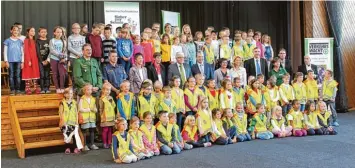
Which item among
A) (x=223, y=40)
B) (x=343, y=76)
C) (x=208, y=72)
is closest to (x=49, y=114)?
(x=208, y=72)

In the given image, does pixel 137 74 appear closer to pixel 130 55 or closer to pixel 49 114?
pixel 130 55

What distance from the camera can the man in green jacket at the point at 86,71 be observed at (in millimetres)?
5066

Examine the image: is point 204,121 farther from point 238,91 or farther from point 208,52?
point 208,52

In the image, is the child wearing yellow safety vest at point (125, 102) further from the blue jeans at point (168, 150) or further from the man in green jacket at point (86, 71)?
the blue jeans at point (168, 150)

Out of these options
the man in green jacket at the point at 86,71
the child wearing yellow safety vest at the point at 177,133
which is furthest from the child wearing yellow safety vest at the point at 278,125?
the man in green jacket at the point at 86,71

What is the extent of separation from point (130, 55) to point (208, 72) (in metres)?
A: 1.25

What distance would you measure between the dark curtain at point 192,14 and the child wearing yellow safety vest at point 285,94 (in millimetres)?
4173

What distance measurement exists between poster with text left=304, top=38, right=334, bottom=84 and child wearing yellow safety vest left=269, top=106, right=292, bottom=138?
2.76 metres

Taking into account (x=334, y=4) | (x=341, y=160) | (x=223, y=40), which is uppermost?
(x=334, y=4)

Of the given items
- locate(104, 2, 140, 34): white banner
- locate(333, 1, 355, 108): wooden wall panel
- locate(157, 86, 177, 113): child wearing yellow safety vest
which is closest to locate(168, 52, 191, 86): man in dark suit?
locate(157, 86, 177, 113): child wearing yellow safety vest

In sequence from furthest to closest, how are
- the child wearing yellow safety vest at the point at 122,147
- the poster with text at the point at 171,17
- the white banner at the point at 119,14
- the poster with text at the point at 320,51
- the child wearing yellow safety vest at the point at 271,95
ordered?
the poster with text at the point at 171,17, the white banner at the point at 119,14, the poster with text at the point at 320,51, the child wearing yellow safety vest at the point at 271,95, the child wearing yellow safety vest at the point at 122,147

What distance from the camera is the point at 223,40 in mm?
6648

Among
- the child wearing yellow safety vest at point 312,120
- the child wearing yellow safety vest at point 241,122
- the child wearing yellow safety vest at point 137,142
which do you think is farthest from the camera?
the child wearing yellow safety vest at point 312,120

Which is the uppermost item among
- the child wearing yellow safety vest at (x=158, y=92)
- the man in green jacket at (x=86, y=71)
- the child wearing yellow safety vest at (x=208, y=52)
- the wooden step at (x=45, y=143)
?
the child wearing yellow safety vest at (x=208, y=52)
